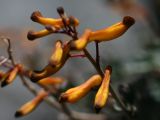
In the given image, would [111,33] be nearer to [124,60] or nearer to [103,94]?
[103,94]

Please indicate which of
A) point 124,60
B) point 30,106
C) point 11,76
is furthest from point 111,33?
point 124,60

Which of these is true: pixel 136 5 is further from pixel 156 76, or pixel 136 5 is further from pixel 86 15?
pixel 86 15

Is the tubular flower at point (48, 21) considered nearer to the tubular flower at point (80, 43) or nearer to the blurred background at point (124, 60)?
the tubular flower at point (80, 43)

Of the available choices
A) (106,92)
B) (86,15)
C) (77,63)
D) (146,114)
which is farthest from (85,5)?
(106,92)

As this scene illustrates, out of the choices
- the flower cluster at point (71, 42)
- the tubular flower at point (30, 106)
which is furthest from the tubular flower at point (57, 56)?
the tubular flower at point (30, 106)

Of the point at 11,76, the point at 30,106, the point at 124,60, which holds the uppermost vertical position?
the point at 11,76

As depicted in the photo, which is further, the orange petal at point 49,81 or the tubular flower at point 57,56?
the orange petal at point 49,81

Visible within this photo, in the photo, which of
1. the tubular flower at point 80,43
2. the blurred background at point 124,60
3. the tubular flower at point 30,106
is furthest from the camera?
the blurred background at point 124,60
